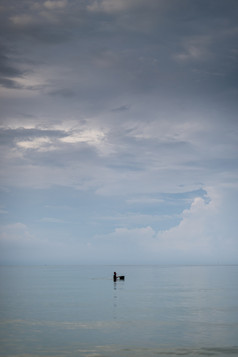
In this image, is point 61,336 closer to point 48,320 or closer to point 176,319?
point 48,320

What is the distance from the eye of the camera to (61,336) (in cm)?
3816

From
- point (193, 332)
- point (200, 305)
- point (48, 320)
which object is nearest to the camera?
point (193, 332)

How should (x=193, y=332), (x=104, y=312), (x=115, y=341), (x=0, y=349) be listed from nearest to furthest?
(x=0, y=349), (x=115, y=341), (x=193, y=332), (x=104, y=312)

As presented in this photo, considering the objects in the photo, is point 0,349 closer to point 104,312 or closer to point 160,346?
point 160,346

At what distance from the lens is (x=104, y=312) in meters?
54.3

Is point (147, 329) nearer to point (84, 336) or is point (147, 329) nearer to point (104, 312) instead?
point (84, 336)

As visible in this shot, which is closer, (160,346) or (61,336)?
(160,346)

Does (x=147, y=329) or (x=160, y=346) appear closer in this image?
(x=160, y=346)

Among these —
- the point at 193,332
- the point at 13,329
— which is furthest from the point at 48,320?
the point at 193,332

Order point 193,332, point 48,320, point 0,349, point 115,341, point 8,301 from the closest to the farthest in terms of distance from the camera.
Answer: point 0,349, point 115,341, point 193,332, point 48,320, point 8,301

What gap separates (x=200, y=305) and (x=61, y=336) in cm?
2971

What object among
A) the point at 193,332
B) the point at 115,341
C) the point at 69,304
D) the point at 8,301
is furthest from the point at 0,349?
the point at 8,301

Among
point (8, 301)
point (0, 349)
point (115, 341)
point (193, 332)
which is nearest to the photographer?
point (0, 349)

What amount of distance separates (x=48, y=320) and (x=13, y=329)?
652 cm
